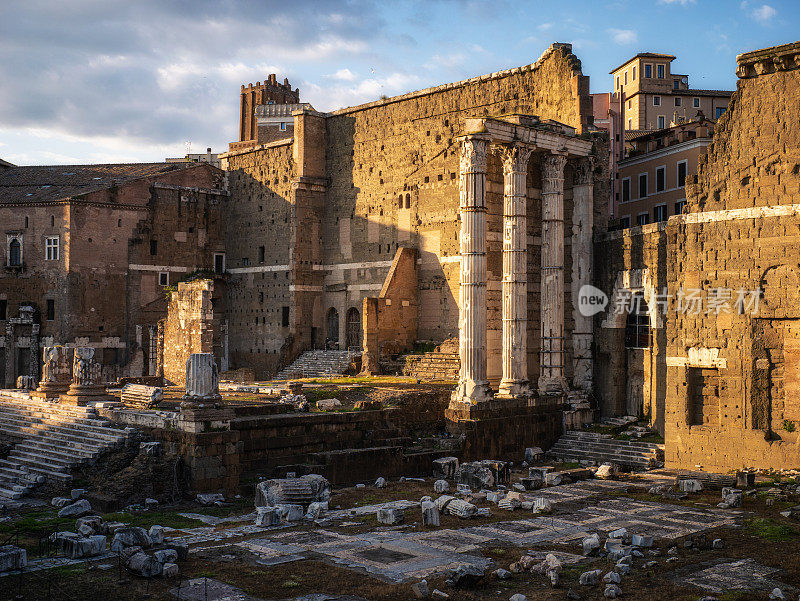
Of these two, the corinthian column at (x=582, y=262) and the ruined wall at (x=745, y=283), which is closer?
the ruined wall at (x=745, y=283)

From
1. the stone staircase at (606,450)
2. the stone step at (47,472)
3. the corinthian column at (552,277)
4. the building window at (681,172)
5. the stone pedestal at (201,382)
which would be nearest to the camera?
the stone pedestal at (201,382)

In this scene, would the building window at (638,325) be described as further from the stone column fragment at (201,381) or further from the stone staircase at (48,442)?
the stone staircase at (48,442)

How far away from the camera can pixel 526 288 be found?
24797mm

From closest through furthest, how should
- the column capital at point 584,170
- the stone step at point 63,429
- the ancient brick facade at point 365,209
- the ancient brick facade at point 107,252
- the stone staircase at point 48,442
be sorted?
1. the stone staircase at point 48,442
2. the stone step at point 63,429
3. the column capital at point 584,170
4. the ancient brick facade at point 365,209
5. the ancient brick facade at point 107,252

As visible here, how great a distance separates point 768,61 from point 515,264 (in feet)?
27.2

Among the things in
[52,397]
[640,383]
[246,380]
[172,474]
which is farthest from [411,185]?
[172,474]

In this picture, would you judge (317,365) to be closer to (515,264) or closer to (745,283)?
(515,264)

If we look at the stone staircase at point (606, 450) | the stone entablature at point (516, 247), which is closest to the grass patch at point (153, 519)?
the stone entablature at point (516, 247)

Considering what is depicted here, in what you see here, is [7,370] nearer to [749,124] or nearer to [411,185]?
[411,185]

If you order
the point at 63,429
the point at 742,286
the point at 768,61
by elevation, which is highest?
the point at 768,61

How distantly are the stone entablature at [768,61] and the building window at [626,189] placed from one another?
52.7 feet

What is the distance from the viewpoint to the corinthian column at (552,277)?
25.0 metres

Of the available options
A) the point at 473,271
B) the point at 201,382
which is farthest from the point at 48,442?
the point at 473,271

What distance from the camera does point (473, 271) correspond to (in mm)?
22969
